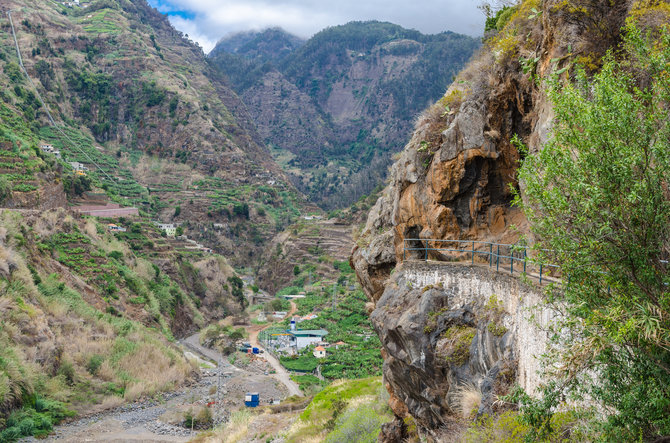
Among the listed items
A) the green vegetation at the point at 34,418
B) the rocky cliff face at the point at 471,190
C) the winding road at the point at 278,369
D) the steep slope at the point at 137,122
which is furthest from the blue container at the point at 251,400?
the steep slope at the point at 137,122

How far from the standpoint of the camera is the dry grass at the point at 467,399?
11.2 meters

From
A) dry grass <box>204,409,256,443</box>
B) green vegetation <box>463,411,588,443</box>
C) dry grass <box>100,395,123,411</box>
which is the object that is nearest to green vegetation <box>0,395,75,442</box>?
dry grass <box>100,395,123,411</box>

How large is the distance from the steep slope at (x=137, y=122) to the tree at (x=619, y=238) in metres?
94.6

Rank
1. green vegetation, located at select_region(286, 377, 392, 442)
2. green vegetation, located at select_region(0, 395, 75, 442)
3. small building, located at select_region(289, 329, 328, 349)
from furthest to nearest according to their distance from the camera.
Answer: small building, located at select_region(289, 329, 328, 349) → green vegetation, located at select_region(0, 395, 75, 442) → green vegetation, located at select_region(286, 377, 392, 442)

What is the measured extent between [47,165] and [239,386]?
114ft

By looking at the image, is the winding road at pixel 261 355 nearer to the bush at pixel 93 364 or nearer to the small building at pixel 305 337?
the small building at pixel 305 337

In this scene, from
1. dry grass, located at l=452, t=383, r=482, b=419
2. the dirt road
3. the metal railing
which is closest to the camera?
dry grass, located at l=452, t=383, r=482, b=419

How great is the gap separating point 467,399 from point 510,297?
99.8 inches

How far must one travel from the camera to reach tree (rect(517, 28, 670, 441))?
19.7 ft

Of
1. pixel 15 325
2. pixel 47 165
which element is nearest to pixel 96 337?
pixel 15 325

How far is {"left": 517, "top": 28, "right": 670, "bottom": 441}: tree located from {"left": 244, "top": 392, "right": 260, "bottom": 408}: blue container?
36.3 metres

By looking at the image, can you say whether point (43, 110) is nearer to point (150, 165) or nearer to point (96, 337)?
point (150, 165)

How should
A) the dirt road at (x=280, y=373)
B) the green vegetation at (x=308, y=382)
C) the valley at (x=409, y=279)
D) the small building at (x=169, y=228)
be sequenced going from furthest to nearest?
1. the small building at (x=169, y=228)
2. the dirt road at (x=280, y=373)
3. the green vegetation at (x=308, y=382)
4. the valley at (x=409, y=279)

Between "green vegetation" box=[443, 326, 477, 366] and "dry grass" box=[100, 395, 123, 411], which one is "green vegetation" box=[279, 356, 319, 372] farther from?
"green vegetation" box=[443, 326, 477, 366]
